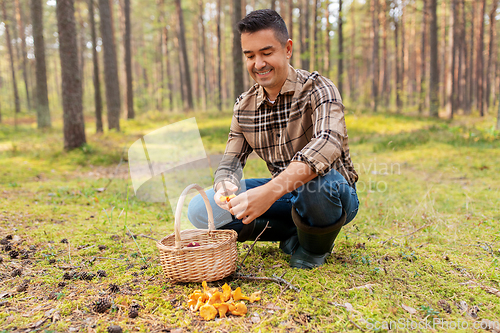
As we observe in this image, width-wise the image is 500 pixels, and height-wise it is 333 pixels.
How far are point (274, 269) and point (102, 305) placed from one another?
3.74 ft

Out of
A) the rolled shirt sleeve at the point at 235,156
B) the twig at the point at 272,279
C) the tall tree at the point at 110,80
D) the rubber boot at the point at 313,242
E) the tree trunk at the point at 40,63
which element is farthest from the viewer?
the tall tree at the point at 110,80

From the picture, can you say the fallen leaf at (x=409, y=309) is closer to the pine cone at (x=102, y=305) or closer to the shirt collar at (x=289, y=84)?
the shirt collar at (x=289, y=84)

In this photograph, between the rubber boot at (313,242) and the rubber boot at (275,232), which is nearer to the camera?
the rubber boot at (313,242)

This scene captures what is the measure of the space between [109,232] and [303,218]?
1980 mm

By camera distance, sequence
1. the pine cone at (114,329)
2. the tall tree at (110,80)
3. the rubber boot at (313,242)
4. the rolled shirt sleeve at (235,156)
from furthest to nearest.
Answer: the tall tree at (110,80) → the rolled shirt sleeve at (235,156) → the rubber boot at (313,242) → the pine cone at (114,329)

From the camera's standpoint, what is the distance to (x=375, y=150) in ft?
25.0

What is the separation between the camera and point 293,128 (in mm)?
2264

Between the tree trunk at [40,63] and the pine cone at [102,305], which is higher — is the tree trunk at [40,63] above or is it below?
above

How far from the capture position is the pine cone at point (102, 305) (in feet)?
5.77

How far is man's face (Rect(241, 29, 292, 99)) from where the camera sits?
6.67 feet

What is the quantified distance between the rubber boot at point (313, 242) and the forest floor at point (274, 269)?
0.08m

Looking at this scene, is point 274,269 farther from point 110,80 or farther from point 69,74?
point 110,80

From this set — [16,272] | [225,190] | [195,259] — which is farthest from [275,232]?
[16,272]

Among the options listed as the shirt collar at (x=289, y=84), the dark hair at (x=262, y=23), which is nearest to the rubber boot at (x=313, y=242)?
the shirt collar at (x=289, y=84)
